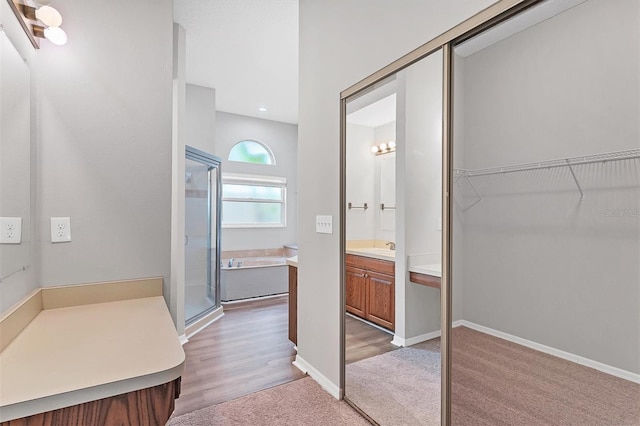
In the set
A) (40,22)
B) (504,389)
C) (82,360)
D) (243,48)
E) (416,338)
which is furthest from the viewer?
(243,48)

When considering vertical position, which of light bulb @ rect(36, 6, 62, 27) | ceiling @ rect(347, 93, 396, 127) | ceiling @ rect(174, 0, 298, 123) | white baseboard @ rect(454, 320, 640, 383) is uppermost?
ceiling @ rect(174, 0, 298, 123)

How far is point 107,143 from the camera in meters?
1.71

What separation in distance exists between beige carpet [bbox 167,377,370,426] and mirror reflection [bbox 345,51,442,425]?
135 mm

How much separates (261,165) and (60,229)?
14.4 ft

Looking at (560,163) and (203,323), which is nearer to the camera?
(560,163)

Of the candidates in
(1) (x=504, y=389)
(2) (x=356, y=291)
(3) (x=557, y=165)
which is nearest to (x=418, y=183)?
(3) (x=557, y=165)

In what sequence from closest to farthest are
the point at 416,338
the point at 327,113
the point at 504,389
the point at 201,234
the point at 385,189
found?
the point at 504,389
the point at 416,338
the point at 385,189
the point at 327,113
the point at 201,234

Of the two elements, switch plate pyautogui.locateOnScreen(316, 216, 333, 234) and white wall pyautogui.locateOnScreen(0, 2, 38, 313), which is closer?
white wall pyautogui.locateOnScreen(0, 2, 38, 313)

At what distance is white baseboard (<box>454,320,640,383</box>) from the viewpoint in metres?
1.08

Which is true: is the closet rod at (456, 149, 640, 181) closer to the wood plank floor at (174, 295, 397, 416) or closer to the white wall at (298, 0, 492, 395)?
the white wall at (298, 0, 492, 395)

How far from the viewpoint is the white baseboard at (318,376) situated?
7.19ft

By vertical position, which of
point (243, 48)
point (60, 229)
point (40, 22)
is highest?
point (243, 48)

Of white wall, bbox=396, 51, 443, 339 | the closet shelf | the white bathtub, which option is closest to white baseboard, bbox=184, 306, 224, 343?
the white bathtub

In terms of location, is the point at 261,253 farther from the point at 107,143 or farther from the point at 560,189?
the point at 560,189
